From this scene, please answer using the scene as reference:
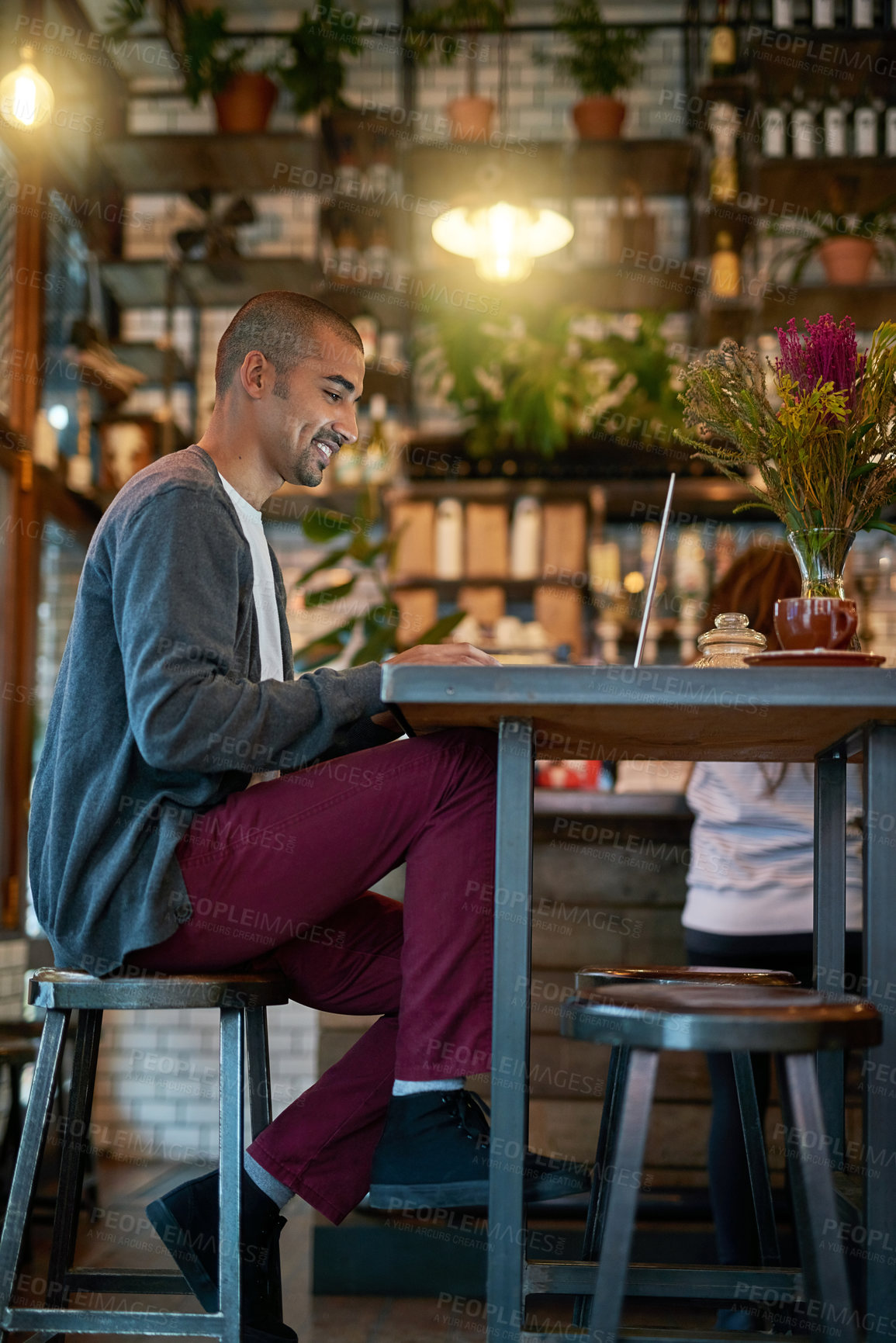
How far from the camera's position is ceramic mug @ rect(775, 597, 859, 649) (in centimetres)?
153

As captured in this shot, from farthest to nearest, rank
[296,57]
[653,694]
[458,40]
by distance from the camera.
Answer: [458,40]
[296,57]
[653,694]

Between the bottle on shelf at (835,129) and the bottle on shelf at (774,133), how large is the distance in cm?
15

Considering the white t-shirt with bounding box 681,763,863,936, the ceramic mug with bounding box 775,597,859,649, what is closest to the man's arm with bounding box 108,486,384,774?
the ceramic mug with bounding box 775,597,859,649

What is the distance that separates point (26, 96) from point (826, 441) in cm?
298

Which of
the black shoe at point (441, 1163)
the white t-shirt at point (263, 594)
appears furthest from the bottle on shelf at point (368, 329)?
the black shoe at point (441, 1163)

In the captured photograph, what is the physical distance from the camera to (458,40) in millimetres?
5340

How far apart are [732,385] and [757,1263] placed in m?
1.62

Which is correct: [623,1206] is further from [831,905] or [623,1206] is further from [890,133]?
[890,133]

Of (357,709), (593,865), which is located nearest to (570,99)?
(593,865)

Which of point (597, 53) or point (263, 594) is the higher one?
point (597, 53)

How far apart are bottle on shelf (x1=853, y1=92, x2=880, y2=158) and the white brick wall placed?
3802mm

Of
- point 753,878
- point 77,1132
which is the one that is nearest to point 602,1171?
point 77,1132

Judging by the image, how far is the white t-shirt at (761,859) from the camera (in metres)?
2.56

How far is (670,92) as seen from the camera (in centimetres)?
555
